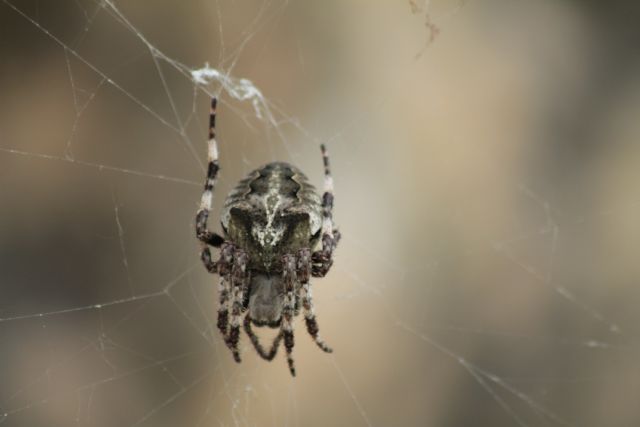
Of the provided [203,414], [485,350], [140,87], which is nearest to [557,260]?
[485,350]

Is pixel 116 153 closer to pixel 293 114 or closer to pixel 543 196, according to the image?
pixel 293 114

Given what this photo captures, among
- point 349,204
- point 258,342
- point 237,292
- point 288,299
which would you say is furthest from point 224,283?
point 349,204

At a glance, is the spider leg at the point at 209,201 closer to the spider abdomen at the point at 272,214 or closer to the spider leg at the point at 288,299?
the spider abdomen at the point at 272,214

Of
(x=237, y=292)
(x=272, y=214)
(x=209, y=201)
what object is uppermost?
(x=209, y=201)

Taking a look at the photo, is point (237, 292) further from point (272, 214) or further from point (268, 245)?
point (272, 214)

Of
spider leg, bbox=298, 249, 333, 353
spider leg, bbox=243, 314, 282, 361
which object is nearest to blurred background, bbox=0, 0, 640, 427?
spider leg, bbox=243, 314, 282, 361

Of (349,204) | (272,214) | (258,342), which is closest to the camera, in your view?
(272,214)

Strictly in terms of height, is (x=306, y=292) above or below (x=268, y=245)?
below

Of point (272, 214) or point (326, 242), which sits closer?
point (272, 214)
